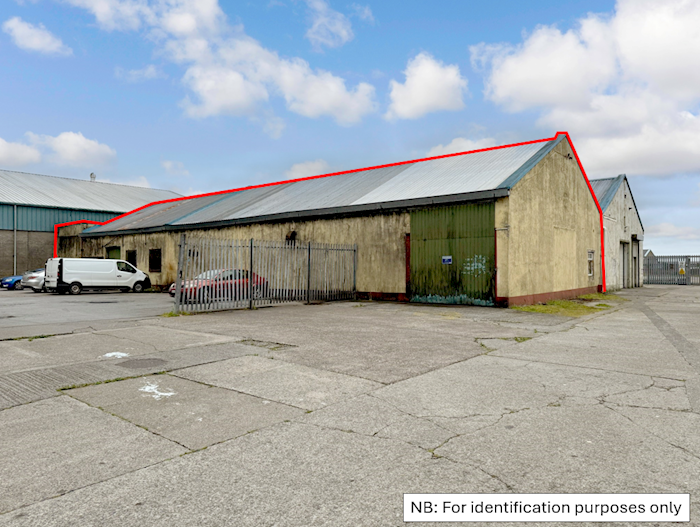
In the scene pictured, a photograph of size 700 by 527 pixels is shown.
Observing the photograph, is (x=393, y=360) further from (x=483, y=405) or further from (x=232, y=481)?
(x=232, y=481)

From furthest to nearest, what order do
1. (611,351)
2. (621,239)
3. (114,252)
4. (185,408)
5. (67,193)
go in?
(67,193)
(114,252)
(621,239)
(611,351)
(185,408)

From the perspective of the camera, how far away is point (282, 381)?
6.23 m

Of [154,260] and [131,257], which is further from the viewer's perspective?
[131,257]

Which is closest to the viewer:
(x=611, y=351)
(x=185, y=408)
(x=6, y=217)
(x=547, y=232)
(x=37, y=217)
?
(x=185, y=408)

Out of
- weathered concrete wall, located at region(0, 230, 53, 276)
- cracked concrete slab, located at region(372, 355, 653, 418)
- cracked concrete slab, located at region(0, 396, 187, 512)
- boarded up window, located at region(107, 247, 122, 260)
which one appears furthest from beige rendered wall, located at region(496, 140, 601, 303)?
weathered concrete wall, located at region(0, 230, 53, 276)

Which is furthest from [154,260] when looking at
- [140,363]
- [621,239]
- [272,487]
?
[621,239]

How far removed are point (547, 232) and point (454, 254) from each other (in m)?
4.47

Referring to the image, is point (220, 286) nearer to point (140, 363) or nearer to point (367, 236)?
point (367, 236)

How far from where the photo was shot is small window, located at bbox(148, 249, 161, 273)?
27.8m

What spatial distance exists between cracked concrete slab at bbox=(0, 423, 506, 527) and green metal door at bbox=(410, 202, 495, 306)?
1294 cm

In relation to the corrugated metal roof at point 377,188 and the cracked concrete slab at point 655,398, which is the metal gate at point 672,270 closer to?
the corrugated metal roof at point 377,188

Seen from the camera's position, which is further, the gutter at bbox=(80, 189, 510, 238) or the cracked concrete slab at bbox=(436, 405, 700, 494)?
the gutter at bbox=(80, 189, 510, 238)

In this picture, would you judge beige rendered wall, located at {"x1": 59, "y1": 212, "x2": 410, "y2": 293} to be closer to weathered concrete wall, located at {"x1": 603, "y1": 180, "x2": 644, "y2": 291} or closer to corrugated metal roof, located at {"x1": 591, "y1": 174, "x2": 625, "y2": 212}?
weathered concrete wall, located at {"x1": 603, "y1": 180, "x2": 644, "y2": 291}

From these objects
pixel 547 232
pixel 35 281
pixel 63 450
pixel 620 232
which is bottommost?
pixel 63 450
